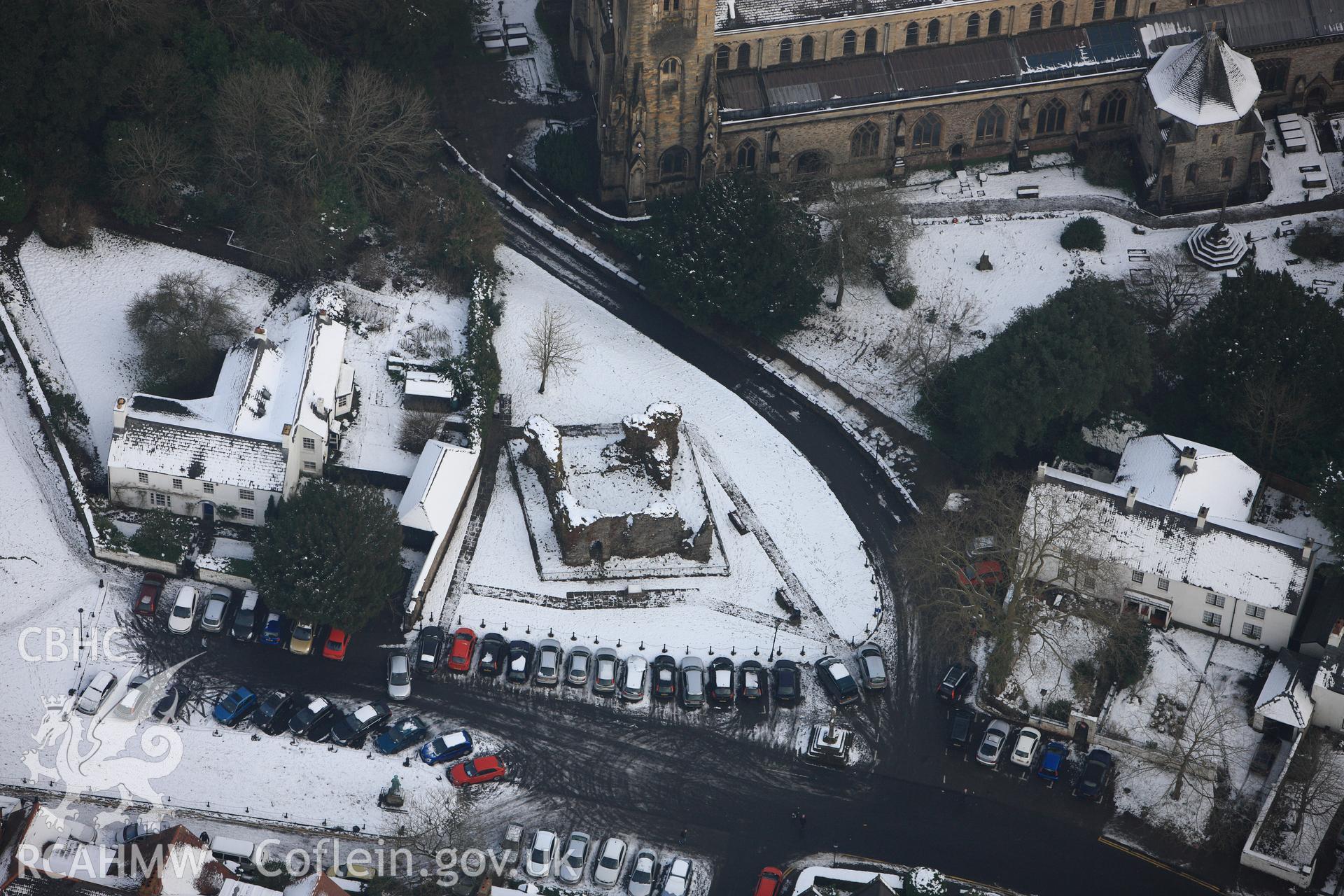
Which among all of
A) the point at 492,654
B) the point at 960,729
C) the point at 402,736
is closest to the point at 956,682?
the point at 960,729

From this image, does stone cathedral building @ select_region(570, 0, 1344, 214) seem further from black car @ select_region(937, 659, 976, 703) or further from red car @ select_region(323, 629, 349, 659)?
black car @ select_region(937, 659, 976, 703)

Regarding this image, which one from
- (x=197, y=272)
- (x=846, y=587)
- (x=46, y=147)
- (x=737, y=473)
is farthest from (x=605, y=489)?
(x=46, y=147)

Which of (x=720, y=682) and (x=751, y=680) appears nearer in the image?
(x=720, y=682)

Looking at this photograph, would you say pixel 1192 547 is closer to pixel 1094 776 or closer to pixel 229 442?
pixel 1094 776

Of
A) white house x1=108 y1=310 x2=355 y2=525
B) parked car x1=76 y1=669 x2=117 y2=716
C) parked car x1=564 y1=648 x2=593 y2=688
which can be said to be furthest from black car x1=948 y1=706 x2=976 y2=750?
parked car x1=76 y1=669 x2=117 y2=716

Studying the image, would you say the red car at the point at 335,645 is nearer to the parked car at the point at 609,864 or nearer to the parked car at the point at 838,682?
the parked car at the point at 609,864

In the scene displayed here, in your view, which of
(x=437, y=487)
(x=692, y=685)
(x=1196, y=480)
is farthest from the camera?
(x=1196, y=480)
